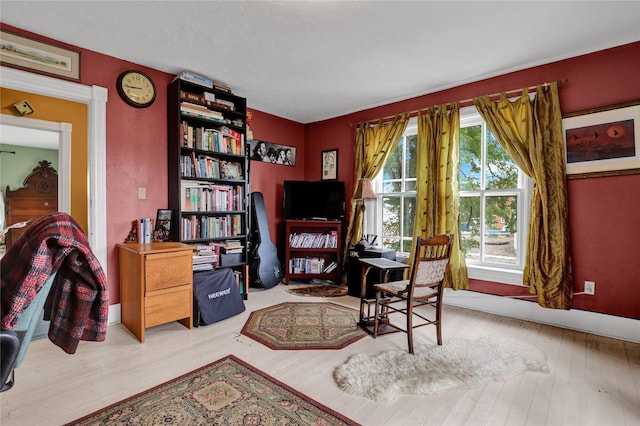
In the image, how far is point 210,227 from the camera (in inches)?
138

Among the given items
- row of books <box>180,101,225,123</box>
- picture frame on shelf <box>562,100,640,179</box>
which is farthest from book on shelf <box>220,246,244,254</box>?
picture frame on shelf <box>562,100,640,179</box>

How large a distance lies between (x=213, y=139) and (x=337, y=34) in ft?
5.84

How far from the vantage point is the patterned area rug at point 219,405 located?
5.20 ft

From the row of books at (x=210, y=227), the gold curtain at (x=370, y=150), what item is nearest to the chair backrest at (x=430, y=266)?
Result: the gold curtain at (x=370, y=150)

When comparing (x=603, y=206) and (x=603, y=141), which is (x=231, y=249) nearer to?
(x=603, y=206)

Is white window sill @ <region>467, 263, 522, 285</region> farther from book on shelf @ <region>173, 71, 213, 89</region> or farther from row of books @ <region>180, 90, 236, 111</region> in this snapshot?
book on shelf @ <region>173, 71, 213, 89</region>

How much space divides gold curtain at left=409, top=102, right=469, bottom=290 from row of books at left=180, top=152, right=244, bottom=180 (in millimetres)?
2250

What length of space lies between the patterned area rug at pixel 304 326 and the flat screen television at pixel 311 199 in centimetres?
150

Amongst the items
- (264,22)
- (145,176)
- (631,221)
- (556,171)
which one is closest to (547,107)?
(556,171)

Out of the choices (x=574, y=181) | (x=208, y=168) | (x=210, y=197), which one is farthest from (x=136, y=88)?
(x=574, y=181)

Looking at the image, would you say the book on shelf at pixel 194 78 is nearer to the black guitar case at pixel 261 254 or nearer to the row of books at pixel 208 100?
the row of books at pixel 208 100

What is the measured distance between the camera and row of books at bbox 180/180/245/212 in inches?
131

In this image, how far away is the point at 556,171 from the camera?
2.87 metres

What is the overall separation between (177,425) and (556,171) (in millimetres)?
3552
